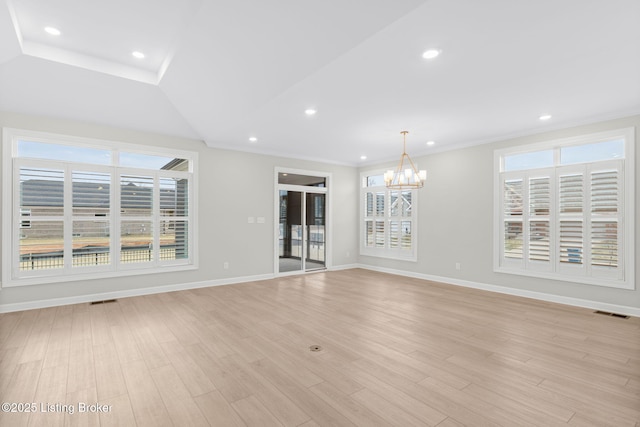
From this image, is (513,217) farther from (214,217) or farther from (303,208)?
(214,217)

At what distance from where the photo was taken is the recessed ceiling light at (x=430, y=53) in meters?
2.62

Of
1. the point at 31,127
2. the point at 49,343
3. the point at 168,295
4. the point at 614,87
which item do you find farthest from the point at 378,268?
the point at 31,127

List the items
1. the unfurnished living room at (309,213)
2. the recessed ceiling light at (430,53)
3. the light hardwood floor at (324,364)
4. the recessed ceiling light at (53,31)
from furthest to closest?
the recessed ceiling light at (53,31), the recessed ceiling light at (430,53), the unfurnished living room at (309,213), the light hardwood floor at (324,364)

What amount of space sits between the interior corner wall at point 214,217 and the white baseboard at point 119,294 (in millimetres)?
14

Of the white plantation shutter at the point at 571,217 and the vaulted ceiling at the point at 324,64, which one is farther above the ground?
the vaulted ceiling at the point at 324,64

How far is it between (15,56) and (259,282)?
471 cm

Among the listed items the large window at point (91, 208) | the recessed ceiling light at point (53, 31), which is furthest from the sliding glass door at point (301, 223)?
the recessed ceiling light at point (53, 31)

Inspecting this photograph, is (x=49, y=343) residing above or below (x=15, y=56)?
below

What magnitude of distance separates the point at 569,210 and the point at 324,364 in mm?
4405

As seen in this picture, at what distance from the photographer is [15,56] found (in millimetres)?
3293

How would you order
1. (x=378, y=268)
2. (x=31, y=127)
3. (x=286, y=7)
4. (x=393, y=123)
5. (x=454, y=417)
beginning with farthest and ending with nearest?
(x=378, y=268)
(x=393, y=123)
(x=31, y=127)
(x=286, y=7)
(x=454, y=417)

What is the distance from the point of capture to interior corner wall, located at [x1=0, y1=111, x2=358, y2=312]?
445cm

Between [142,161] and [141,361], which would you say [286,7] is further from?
[142,161]

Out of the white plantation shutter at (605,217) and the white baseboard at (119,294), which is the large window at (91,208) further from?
the white plantation shutter at (605,217)
